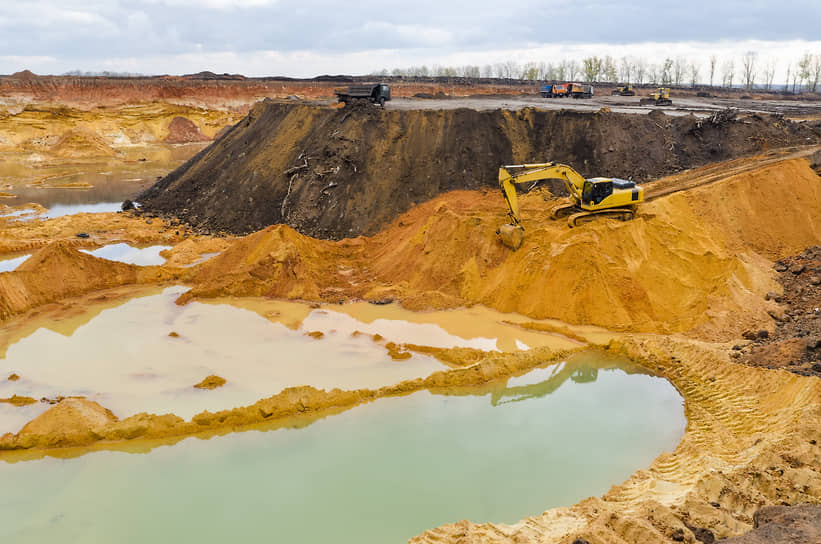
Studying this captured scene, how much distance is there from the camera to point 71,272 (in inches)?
754

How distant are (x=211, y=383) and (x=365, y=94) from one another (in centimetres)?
1900

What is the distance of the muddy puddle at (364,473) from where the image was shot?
927 cm

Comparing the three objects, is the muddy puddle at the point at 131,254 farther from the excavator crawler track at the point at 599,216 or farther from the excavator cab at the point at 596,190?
the excavator cab at the point at 596,190

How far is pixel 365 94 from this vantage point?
2822cm

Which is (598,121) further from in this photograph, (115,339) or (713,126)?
(115,339)

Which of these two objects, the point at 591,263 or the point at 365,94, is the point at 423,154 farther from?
the point at 591,263

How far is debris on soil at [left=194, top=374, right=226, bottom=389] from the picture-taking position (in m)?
13.5

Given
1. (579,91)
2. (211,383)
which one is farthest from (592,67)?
(211,383)

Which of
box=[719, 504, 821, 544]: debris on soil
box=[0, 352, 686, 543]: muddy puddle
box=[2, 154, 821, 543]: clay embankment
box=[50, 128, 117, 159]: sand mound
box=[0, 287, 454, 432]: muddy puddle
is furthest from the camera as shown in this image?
box=[50, 128, 117, 159]: sand mound

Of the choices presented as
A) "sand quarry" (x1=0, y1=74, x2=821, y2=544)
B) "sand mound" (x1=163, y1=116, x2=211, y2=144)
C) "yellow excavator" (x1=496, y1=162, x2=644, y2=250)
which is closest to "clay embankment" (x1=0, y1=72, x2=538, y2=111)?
"sand mound" (x1=163, y1=116, x2=211, y2=144)

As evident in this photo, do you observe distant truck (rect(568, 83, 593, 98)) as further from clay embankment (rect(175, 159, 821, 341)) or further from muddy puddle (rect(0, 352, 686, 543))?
muddy puddle (rect(0, 352, 686, 543))

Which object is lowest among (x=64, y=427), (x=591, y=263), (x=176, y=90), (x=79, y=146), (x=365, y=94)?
(x=64, y=427)

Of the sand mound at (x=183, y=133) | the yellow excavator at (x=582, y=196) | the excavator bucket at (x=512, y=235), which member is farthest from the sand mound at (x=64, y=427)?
the sand mound at (x=183, y=133)

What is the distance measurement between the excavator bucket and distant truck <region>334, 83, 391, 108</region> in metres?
13.0
